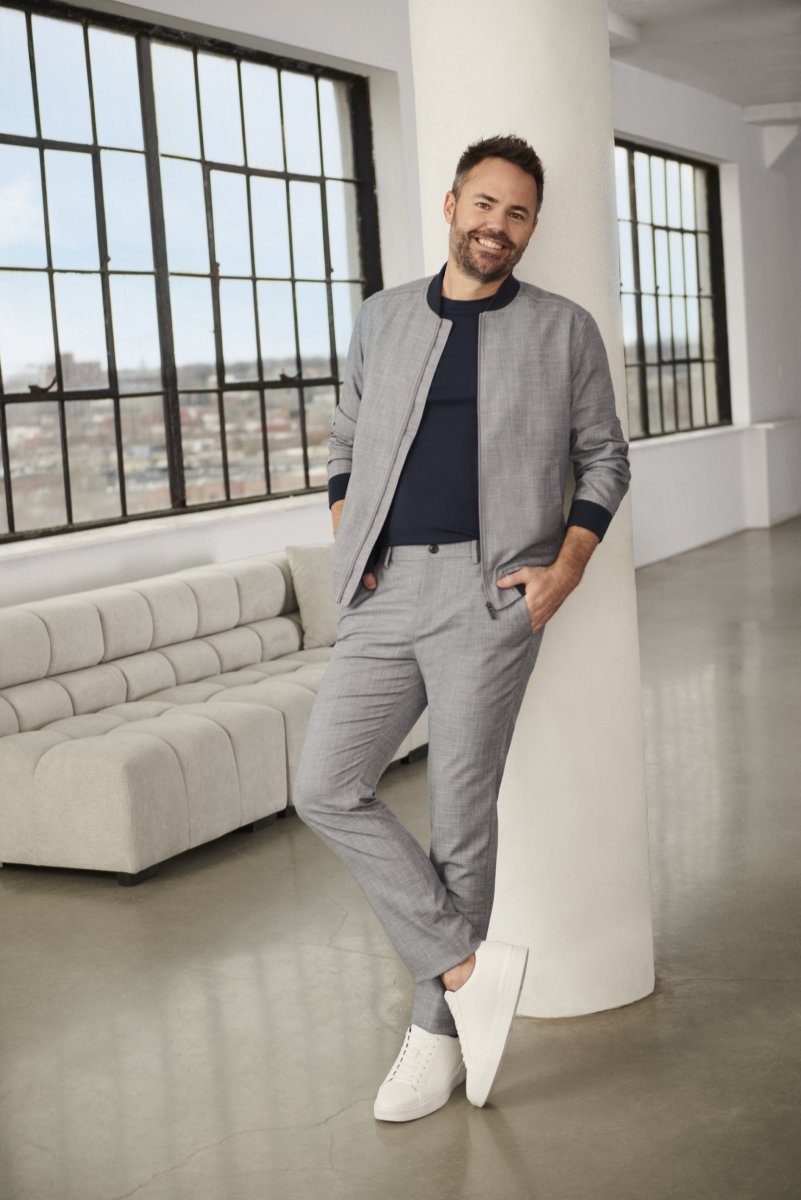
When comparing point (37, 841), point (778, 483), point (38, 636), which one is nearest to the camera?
point (37, 841)

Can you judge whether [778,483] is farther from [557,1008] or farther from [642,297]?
[557,1008]

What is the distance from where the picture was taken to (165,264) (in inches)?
291

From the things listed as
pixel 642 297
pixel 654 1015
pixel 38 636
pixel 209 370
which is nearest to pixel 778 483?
pixel 642 297

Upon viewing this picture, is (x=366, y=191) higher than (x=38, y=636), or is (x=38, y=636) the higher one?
(x=366, y=191)

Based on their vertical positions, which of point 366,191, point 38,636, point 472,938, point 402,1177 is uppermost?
point 366,191

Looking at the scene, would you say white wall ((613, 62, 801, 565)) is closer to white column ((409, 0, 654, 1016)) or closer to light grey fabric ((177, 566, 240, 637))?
light grey fabric ((177, 566, 240, 637))

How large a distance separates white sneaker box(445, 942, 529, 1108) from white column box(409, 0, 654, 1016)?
45cm

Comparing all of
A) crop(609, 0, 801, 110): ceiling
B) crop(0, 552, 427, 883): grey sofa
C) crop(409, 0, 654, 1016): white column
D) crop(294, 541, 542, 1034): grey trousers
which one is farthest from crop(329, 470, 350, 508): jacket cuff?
crop(609, 0, 801, 110): ceiling

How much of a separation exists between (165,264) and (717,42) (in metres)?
5.78

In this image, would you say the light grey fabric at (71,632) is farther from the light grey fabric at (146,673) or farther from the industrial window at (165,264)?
the industrial window at (165,264)

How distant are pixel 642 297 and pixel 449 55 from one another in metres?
9.62

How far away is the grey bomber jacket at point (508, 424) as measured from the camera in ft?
9.19

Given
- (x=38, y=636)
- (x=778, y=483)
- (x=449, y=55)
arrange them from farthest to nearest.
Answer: (x=778, y=483), (x=38, y=636), (x=449, y=55)

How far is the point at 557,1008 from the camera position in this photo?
328 cm
